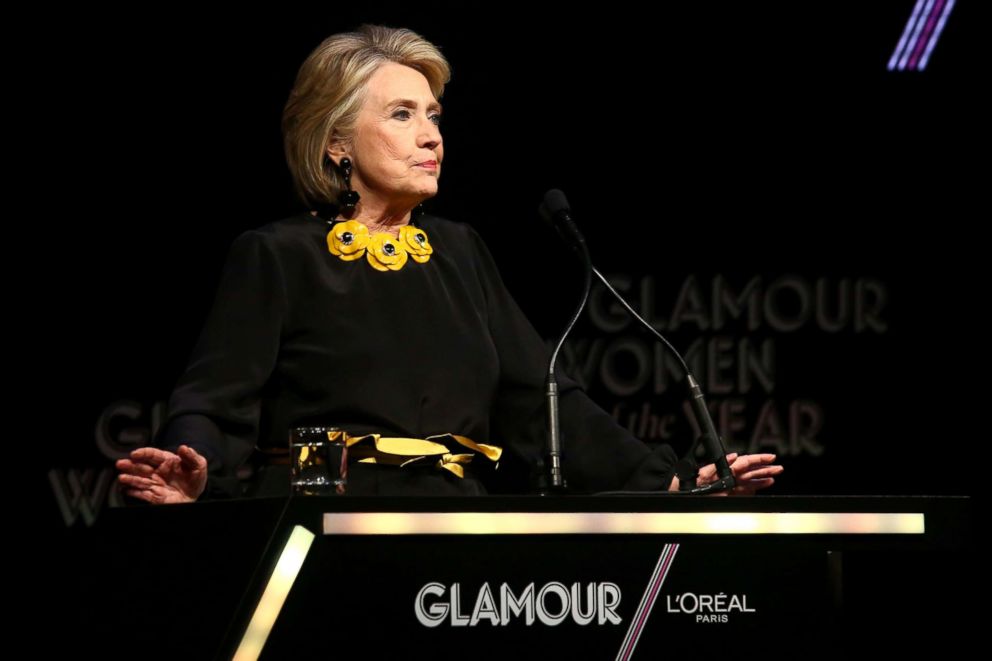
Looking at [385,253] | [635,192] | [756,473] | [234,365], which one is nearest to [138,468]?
[234,365]

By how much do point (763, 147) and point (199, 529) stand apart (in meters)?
2.90

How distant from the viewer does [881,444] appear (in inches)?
174

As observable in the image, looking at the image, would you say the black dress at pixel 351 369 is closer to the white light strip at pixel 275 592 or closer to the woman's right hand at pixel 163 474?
the woman's right hand at pixel 163 474

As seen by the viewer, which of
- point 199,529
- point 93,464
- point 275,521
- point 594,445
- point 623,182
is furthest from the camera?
point 623,182

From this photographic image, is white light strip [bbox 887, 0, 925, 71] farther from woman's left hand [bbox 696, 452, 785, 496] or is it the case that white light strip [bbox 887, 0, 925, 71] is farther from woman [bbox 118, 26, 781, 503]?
woman's left hand [bbox 696, 452, 785, 496]

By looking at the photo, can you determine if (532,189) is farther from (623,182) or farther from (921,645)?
(921,645)

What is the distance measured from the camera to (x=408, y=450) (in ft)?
7.45

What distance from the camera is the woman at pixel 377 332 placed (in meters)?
2.29

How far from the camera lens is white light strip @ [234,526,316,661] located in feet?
5.54

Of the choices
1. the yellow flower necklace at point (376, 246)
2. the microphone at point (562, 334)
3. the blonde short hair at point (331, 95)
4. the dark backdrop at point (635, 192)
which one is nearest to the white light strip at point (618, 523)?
the microphone at point (562, 334)

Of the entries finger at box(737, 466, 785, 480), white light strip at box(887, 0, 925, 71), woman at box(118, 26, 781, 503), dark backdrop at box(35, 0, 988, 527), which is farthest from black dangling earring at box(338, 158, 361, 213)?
white light strip at box(887, 0, 925, 71)

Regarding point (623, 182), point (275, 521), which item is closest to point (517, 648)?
point (275, 521)

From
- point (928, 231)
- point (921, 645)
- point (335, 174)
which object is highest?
point (928, 231)

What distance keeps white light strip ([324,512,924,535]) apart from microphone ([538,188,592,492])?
33 centimetres
